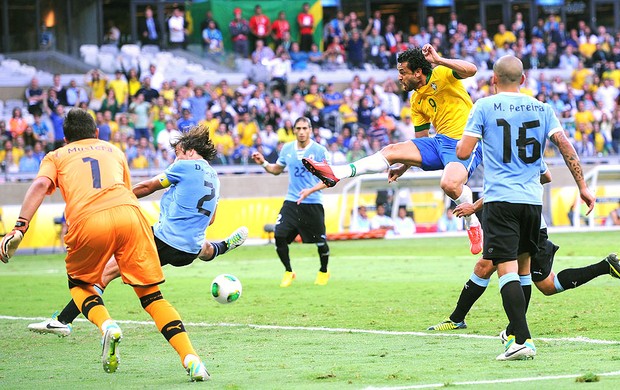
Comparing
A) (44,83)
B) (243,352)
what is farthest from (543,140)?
(44,83)

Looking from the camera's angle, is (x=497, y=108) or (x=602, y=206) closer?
(x=497, y=108)

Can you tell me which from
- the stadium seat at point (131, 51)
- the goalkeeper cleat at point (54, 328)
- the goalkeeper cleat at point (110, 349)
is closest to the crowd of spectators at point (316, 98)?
the stadium seat at point (131, 51)

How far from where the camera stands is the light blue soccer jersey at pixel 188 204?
415 inches

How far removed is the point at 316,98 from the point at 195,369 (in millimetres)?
26338

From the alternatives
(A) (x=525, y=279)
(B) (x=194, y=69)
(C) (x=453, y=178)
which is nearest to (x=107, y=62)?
(B) (x=194, y=69)

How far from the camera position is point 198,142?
1044 cm

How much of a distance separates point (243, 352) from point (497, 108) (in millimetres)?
3135

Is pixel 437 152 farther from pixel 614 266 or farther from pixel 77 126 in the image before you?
pixel 77 126

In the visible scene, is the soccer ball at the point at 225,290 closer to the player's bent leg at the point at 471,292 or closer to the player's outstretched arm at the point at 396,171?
the player's bent leg at the point at 471,292

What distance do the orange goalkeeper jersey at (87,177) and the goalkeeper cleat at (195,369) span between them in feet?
4.29

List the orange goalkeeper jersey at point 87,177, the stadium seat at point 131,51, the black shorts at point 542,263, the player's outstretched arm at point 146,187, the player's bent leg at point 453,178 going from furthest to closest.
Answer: the stadium seat at point 131,51 < the player's bent leg at point 453,178 < the black shorts at point 542,263 < the player's outstretched arm at point 146,187 < the orange goalkeeper jersey at point 87,177

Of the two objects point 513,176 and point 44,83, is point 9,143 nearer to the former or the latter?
point 44,83

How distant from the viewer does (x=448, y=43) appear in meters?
40.2

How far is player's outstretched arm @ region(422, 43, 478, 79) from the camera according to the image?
10.6 meters
